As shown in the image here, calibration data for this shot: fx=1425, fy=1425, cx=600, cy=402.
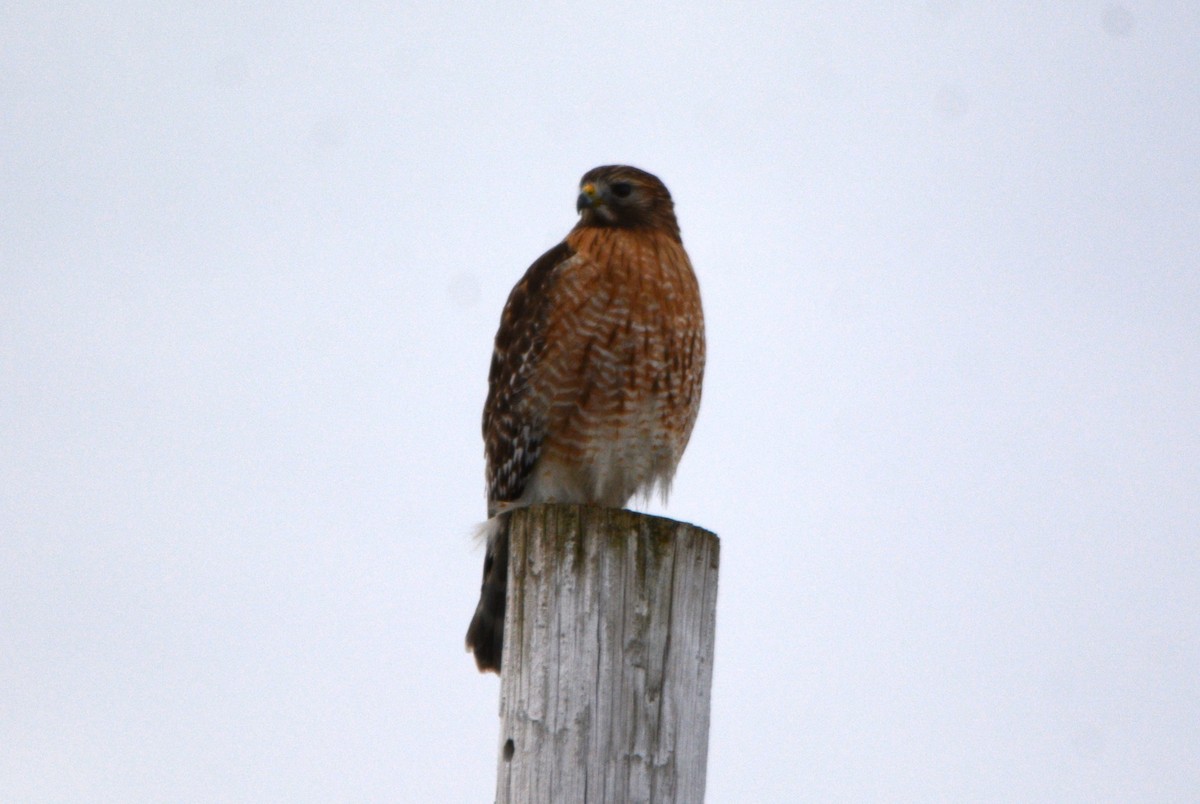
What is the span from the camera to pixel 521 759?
2.90m

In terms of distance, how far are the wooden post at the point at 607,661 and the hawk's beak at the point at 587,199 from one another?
9.92ft

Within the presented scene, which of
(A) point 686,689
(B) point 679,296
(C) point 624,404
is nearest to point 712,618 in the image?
(A) point 686,689

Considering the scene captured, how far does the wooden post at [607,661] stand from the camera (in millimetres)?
2854

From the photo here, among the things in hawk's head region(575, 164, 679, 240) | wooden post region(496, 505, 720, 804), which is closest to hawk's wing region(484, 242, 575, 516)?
hawk's head region(575, 164, 679, 240)

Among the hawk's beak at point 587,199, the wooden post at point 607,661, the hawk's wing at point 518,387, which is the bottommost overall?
the wooden post at point 607,661

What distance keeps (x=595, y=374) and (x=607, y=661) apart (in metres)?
2.44

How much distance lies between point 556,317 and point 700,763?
102 inches

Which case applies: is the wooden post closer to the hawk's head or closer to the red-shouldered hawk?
the red-shouldered hawk

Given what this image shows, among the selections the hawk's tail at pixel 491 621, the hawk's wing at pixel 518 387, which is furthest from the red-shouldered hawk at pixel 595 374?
the hawk's tail at pixel 491 621

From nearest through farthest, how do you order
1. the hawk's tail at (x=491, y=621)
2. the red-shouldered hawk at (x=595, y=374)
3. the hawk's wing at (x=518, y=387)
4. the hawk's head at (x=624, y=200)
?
the hawk's tail at (x=491, y=621) < the red-shouldered hawk at (x=595, y=374) < the hawk's wing at (x=518, y=387) < the hawk's head at (x=624, y=200)

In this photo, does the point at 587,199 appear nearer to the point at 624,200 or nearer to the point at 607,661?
the point at 624,200

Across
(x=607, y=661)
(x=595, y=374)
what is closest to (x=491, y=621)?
(x=595, y=374)

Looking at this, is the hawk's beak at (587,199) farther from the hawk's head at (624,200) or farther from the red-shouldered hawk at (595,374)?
the red-shouldered hawk at (595,374)

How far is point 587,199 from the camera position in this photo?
19.6 feet
